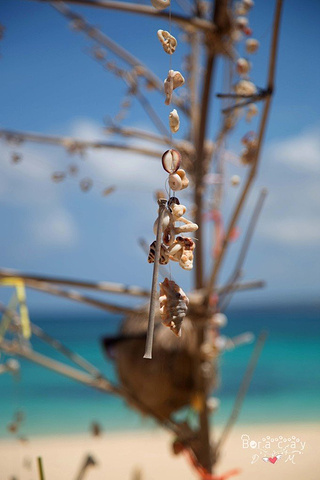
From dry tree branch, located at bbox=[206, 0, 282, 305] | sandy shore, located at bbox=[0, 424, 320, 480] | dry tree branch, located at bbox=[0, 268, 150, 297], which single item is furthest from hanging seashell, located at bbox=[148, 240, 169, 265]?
sandy shore, located at bbox=[0, 424, 320, 480]

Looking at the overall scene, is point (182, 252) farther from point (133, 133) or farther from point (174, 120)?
point (133, 133)

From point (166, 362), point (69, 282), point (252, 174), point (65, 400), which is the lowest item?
point (65, 400)

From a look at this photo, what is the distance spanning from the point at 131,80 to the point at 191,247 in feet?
2.80

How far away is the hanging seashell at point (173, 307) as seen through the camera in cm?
28

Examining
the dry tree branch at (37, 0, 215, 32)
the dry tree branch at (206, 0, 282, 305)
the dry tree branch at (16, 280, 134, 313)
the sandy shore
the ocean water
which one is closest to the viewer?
the dry tree branch at (206, 0, 282, 305)

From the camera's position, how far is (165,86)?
11.1 inches

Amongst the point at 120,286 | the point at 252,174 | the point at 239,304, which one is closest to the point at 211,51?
the point at 252,174

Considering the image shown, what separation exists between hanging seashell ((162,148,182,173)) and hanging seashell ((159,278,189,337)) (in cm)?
6

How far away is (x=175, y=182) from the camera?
0.93 feet

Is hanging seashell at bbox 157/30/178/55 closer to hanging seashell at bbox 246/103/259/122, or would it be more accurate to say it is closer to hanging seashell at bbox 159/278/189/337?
hanging seashell at bbox 159/278/189/337

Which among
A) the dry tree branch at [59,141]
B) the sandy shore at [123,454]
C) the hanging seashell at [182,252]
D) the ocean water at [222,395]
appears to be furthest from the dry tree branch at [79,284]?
the ocean water at [222,395]

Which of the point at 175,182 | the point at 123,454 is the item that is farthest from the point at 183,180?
the point at 123,454

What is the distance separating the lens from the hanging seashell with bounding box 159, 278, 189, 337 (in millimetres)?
277

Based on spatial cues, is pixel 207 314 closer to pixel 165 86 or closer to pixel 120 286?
pixel 120 286
